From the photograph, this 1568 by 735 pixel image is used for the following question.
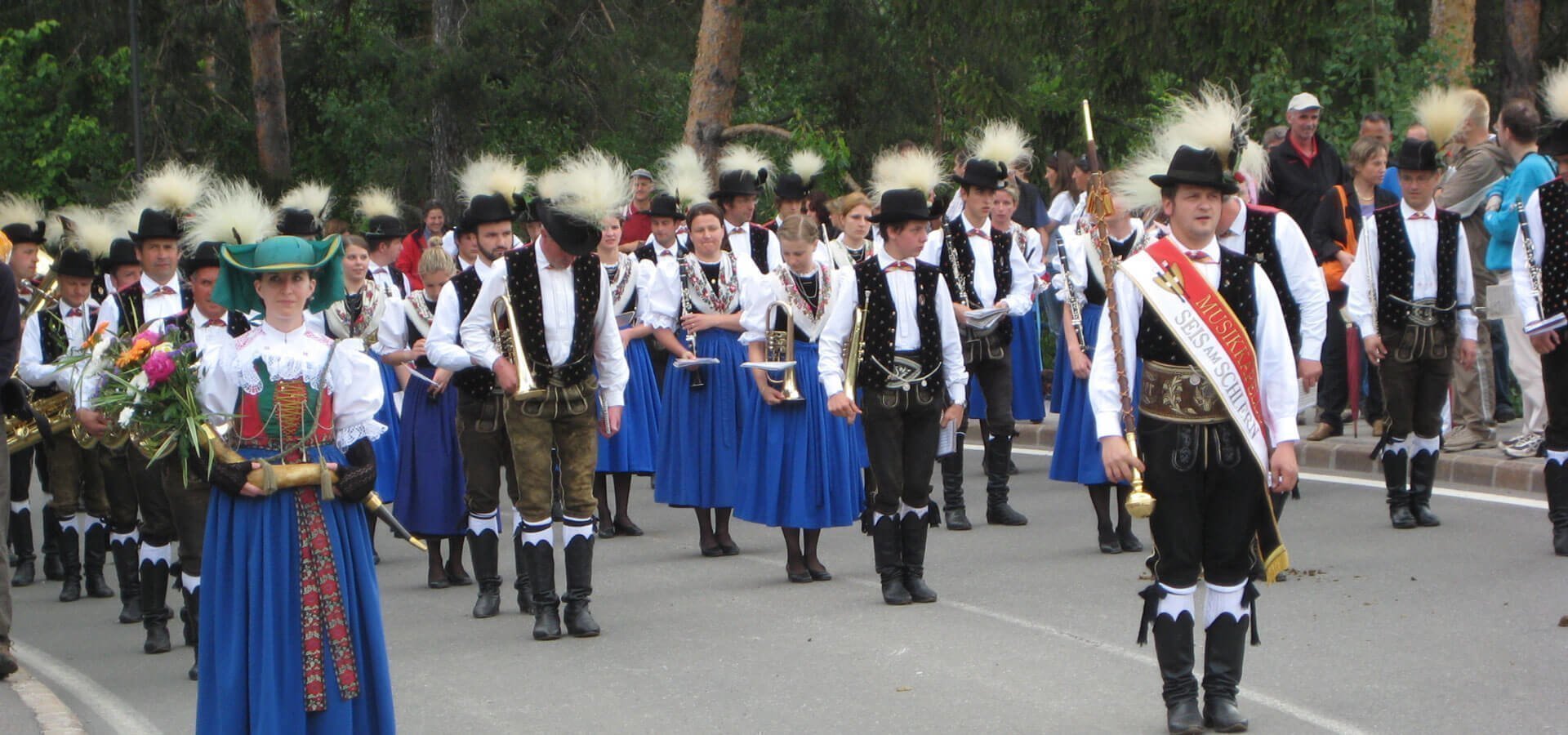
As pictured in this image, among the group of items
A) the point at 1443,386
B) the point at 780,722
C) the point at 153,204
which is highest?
the point at 153,204

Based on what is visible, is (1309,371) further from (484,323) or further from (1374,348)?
(484,323)

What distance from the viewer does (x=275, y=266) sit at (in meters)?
6.06

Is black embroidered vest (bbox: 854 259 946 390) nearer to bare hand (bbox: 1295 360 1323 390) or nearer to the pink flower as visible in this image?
bare hand (bbox: 1295 360 1323 390)

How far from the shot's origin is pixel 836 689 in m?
7.21

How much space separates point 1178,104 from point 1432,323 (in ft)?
11.0

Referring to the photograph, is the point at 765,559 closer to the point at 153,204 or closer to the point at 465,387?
the point at 465,387

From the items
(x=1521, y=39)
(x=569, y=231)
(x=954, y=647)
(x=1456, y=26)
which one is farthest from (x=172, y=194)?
(x=1521, y=39)

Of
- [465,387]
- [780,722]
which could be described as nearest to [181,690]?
[465,387]

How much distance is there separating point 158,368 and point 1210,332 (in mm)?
3307

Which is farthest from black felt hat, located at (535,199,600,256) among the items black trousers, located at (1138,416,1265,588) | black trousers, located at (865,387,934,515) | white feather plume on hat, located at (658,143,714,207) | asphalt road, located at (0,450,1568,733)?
white feather plume on hat, located at (658,143,714,207)

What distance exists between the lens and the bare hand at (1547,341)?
9.23 metres

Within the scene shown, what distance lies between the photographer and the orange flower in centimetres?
630

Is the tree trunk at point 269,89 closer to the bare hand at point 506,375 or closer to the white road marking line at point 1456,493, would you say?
the white road marking line at point 1456,493

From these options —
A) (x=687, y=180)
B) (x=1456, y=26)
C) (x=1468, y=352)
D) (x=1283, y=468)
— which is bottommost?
(x=1283, y=468)
